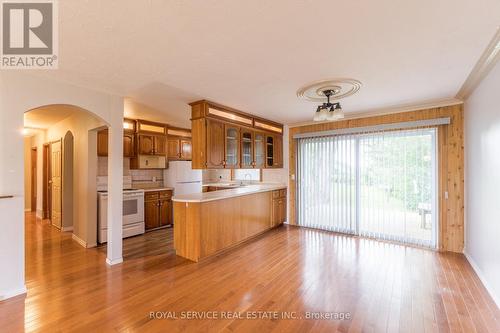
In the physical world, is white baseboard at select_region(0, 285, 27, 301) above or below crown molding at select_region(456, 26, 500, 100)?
below

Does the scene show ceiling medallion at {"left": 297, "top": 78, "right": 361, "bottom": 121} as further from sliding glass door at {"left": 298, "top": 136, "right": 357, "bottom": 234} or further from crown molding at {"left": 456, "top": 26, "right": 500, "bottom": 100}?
sliding glass door at {"left": 298, "top": 136, "right": 357, "bottom": 234}

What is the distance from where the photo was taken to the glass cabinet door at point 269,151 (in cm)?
527

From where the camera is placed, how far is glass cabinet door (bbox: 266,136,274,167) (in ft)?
17.3

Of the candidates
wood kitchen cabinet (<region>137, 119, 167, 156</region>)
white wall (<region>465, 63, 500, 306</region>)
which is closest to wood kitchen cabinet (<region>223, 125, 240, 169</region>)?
Answer: wood kitchen cabinet (<region>137, 119, 167, 156</region>)

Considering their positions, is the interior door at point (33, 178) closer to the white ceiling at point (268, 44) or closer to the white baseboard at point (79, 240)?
the white baseboard at point (79, 240)

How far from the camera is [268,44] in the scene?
199cm

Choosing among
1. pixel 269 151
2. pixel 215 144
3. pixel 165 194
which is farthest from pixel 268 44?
pixel 165 194

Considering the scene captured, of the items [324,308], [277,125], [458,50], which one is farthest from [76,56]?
[277,125]

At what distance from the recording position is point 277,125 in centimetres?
545

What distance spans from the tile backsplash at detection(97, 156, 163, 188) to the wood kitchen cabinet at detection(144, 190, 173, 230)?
1.95 ft

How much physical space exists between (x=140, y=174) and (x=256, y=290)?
4.24 meters

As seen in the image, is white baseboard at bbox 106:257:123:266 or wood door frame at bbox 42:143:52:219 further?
wood door frame at bbox 42:143:52:219

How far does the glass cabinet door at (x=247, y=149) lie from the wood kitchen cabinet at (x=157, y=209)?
215cm

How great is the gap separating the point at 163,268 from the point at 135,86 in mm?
2508
